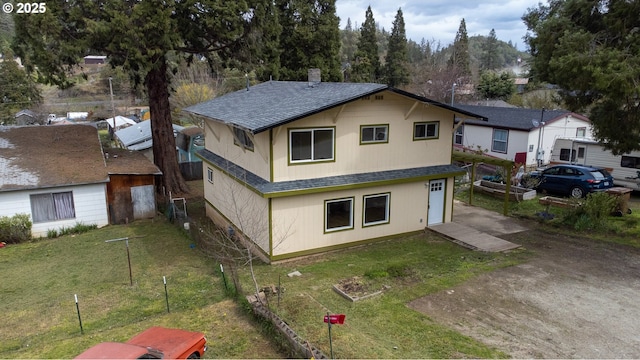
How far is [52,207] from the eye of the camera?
1720 centimetres

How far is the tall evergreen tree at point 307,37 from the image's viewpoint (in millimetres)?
30828

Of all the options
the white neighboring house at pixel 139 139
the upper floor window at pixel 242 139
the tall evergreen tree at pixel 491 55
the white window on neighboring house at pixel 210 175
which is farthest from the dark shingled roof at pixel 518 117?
the tall evergreen tree at pixel 491 55

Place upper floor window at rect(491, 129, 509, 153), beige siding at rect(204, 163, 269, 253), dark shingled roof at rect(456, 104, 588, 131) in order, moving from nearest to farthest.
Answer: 1. beige siding at rect(204, 163, 269, 253)
2. dark shingled roof at rect(456, 104, 588, 131)
3. upper floor window at rect(491, 129, 509, 153)

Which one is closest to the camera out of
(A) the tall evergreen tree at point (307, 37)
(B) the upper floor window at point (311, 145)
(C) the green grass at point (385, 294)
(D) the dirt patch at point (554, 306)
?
(C) the green grass at point (385, 294)

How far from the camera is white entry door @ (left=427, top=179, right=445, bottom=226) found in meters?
15.6

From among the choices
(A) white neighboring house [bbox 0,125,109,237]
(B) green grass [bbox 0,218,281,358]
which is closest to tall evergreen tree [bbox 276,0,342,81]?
(A) white neighboring house [bbox 0,125,109,237]

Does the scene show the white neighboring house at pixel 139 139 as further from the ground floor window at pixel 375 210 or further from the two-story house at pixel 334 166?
the ground floor window at pixel 375 210

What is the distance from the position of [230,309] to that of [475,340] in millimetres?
5616

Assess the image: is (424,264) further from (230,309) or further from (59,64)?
(59,64)

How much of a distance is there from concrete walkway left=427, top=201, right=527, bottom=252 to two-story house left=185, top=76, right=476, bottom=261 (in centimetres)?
85

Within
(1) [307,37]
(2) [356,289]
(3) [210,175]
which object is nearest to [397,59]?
(1) [307,37]

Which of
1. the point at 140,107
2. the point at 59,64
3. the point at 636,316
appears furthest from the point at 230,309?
the point at 140,107

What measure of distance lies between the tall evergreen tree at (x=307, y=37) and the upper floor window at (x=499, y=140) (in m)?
13.0

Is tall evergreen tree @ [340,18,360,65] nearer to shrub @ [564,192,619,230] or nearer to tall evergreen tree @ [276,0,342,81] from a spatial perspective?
tall evergreen tree @ [276,0,342,81]
